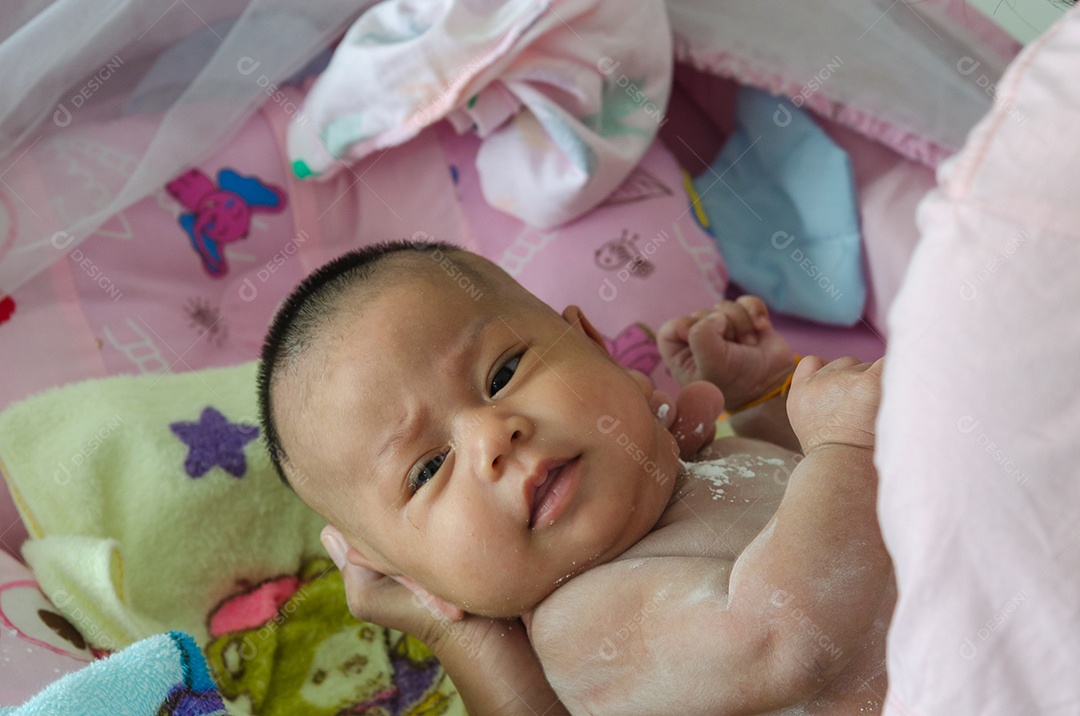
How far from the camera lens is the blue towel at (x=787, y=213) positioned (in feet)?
4.99

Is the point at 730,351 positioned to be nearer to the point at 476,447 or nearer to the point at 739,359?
the point at 739,359

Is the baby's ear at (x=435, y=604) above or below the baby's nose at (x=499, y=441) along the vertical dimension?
below

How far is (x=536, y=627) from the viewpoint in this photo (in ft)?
3.32

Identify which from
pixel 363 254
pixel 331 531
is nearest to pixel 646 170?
pixel 363 254

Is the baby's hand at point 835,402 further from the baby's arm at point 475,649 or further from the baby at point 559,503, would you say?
the baby's arm at point 475,649

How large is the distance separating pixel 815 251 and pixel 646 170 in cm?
31

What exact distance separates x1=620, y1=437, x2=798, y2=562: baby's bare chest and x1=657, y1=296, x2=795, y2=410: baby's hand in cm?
16

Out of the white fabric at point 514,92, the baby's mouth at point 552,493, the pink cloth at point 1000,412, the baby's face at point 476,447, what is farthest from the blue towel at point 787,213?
the pink cloth at point 1000,412

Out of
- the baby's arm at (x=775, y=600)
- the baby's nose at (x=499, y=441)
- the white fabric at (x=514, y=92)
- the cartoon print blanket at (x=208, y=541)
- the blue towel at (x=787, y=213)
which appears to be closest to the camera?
the baby's arm at (x=775, y=600)

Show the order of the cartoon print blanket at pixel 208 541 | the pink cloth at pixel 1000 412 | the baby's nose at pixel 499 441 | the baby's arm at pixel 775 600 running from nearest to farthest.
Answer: the pink cloth at pixel 1000 412 < the baby's arm at pixel 775 600 < the baby's nose at pixel 499 441 < the cartoon print blanket at pixel 208 541

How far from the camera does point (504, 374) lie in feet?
3.27

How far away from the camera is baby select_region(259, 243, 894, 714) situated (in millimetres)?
787

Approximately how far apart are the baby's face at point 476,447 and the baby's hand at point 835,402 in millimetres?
196

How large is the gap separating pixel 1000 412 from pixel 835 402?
274 millimetres
